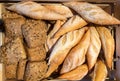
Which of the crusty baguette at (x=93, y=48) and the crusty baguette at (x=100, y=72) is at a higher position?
the crusty baguette at (x=93, y=48)

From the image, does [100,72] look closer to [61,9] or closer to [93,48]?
[93,48]

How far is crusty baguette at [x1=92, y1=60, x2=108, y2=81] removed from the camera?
2.56ft

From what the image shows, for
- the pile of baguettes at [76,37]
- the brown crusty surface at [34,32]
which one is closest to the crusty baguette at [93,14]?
the pile of baguettes at [76,37]

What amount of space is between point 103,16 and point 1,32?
0.35 meters

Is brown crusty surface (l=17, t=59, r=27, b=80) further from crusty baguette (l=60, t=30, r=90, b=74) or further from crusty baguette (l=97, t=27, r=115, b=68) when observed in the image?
crusty baguette (l=97, t=27, r=115, b=68)

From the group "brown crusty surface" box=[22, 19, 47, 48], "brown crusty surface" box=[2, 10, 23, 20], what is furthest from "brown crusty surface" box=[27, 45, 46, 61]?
"brown crusty surface" box=[2, 10, 23, 20]

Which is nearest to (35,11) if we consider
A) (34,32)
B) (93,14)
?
(34,32)

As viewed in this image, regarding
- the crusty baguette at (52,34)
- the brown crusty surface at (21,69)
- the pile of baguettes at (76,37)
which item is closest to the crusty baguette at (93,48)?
the pile of baguettes at (76,37)

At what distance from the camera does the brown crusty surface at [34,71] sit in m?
0.75

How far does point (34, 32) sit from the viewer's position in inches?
29.6

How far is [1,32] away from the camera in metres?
0.80

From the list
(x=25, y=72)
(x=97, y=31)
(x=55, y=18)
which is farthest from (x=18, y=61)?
(x=97, y=31)

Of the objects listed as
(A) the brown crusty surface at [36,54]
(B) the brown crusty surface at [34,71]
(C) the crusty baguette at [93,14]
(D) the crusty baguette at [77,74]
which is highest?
(C) the crusty baguette at [93,14]

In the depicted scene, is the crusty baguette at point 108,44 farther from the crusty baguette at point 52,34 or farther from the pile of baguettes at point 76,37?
the crusty baguette at point 52,34
